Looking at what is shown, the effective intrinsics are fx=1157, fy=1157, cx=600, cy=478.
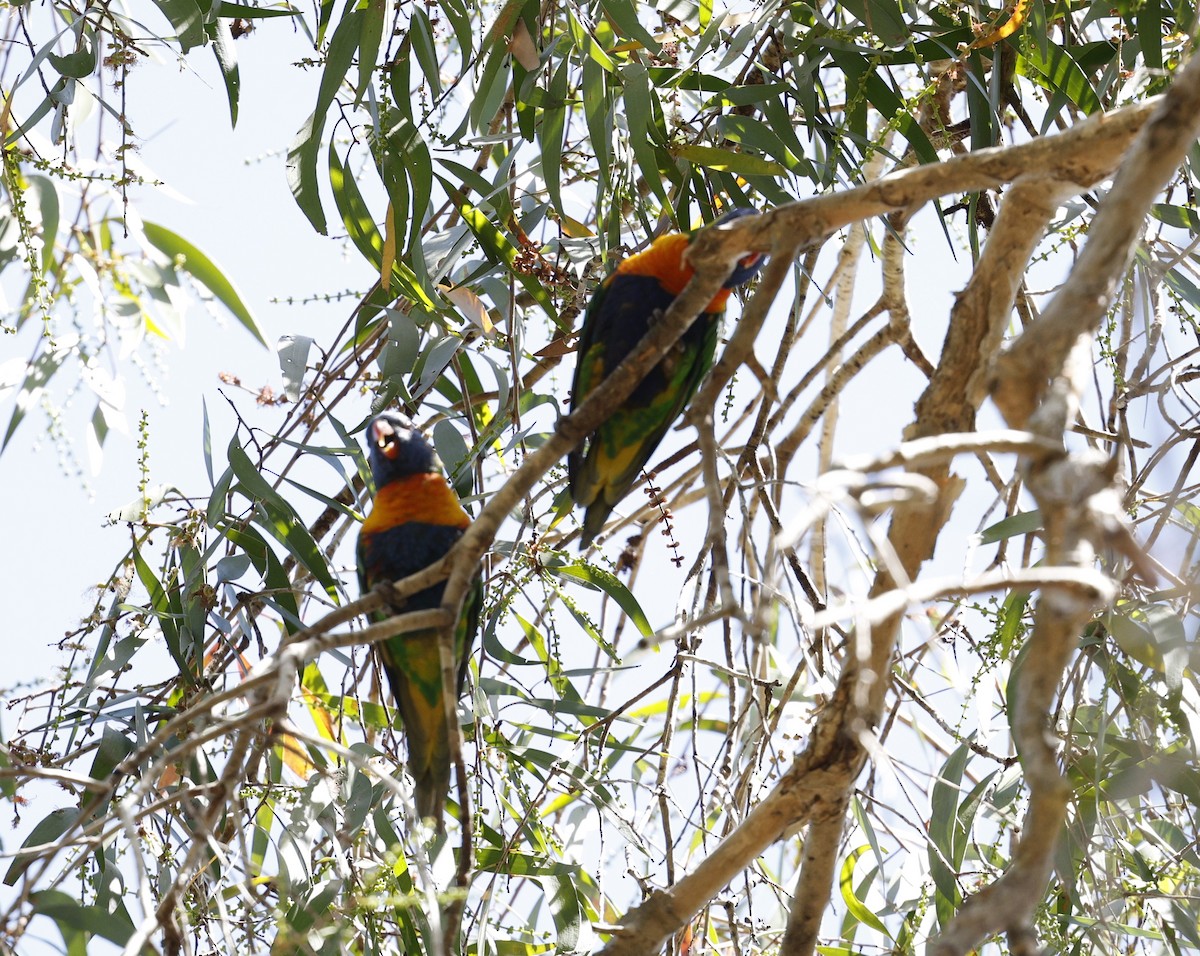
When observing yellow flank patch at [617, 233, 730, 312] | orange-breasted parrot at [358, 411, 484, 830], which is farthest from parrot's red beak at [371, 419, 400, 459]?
yellow flank patch at [617, 233, 730, 312]

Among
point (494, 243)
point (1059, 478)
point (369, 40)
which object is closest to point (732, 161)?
point (494, 243)

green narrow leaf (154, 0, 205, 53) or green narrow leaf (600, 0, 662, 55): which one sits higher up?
green narrow leaf (600, 0, 662, 55)

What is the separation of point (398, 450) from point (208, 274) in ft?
1.67

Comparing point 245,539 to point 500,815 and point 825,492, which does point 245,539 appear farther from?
point 825,492

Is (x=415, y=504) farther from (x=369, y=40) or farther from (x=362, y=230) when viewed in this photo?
(x=369, y=40)

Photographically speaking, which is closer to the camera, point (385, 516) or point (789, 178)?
point (789, 178)

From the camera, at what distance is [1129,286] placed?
201 cm

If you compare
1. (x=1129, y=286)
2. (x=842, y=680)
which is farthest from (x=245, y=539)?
(x=1129, y=286)

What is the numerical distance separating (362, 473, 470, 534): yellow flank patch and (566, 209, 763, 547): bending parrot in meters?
0.23

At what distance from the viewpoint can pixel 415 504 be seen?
6.86 ft

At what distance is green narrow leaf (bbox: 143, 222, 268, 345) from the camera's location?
174 cm

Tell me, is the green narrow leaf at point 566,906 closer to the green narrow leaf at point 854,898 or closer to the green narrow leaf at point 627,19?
the green narrow leaf at point 854,898

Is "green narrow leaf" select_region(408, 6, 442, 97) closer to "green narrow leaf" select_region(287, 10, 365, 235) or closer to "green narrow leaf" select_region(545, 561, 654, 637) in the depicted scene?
"green narrow leaf" select_region(287, 10, 365, 235)

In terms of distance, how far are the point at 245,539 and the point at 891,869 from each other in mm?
1370
